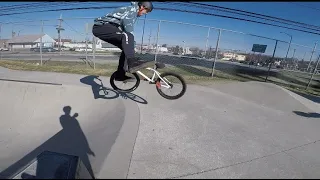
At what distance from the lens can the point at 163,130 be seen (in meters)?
3.93

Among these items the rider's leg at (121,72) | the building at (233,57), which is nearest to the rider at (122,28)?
the rider's leg at (121,72)

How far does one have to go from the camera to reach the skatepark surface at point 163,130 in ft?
9.53

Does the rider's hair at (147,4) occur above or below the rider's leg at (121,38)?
above

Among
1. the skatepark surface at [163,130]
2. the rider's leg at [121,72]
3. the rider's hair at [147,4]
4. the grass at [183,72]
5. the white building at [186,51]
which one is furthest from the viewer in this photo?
the white building at [186,51]

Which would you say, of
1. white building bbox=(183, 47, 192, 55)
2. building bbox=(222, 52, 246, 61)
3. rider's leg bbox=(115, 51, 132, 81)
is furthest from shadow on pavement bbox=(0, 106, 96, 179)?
building bbox=(222, 52, 246, 61)

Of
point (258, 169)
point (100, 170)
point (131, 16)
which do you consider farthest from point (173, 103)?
point (100, 170)

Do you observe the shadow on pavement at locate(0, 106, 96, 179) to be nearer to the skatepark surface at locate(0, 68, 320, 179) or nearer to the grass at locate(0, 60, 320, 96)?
the skatepark surface at locate(0, 68, 320, 179)

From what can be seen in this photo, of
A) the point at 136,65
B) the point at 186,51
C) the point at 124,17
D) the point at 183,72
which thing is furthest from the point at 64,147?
the point at 186,51

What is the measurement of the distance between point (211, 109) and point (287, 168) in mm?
2472

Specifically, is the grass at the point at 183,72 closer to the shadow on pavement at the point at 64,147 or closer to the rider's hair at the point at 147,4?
the shadow on pavement at the point at 64,147

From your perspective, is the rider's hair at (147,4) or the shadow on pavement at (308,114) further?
the shadow on pavement at (308,114)

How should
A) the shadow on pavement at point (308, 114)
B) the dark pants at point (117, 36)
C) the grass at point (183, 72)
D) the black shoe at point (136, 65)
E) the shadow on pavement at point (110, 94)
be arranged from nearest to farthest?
the dark pants at point (117, 36) < the black shoe at point (136, 65) < the shadow on pavement at point (110, 94) < the shadow on pavement at point (308, 114) < the grass at point (183, 72)

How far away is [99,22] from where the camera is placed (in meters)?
3.99

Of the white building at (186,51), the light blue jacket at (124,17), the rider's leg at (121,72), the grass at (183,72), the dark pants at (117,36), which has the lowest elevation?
the grass at (183,72)
